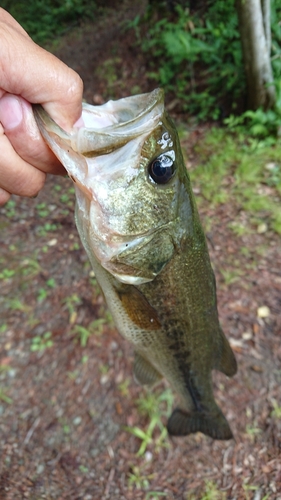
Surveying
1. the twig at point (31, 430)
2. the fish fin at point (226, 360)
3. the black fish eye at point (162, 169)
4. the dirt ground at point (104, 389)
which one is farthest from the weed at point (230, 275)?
the black fish eye at point (162, 169)

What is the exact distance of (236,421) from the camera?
2732mm

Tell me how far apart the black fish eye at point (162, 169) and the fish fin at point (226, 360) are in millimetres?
967

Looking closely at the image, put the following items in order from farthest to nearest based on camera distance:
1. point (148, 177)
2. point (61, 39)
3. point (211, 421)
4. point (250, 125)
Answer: point (61, 39), point (250, 125), point (211, 421), point (148, 177)

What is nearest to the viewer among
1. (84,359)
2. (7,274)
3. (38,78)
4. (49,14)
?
(38,78)

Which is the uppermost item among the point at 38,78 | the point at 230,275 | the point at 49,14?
the point at 49,14

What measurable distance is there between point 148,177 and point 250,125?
3.64m

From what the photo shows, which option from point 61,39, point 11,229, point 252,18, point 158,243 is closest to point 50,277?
point 11,229

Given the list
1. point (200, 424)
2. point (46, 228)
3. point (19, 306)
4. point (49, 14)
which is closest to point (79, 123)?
point (200, 424)

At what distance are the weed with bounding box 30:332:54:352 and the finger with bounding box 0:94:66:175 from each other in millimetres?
2182

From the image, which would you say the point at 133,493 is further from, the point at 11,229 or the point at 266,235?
the point at 11,229

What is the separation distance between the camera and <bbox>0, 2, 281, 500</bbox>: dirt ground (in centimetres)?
255

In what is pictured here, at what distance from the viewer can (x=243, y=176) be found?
4.05 m

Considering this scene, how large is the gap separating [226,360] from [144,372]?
1.55ft

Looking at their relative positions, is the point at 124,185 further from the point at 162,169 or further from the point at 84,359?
the point at 84,359
